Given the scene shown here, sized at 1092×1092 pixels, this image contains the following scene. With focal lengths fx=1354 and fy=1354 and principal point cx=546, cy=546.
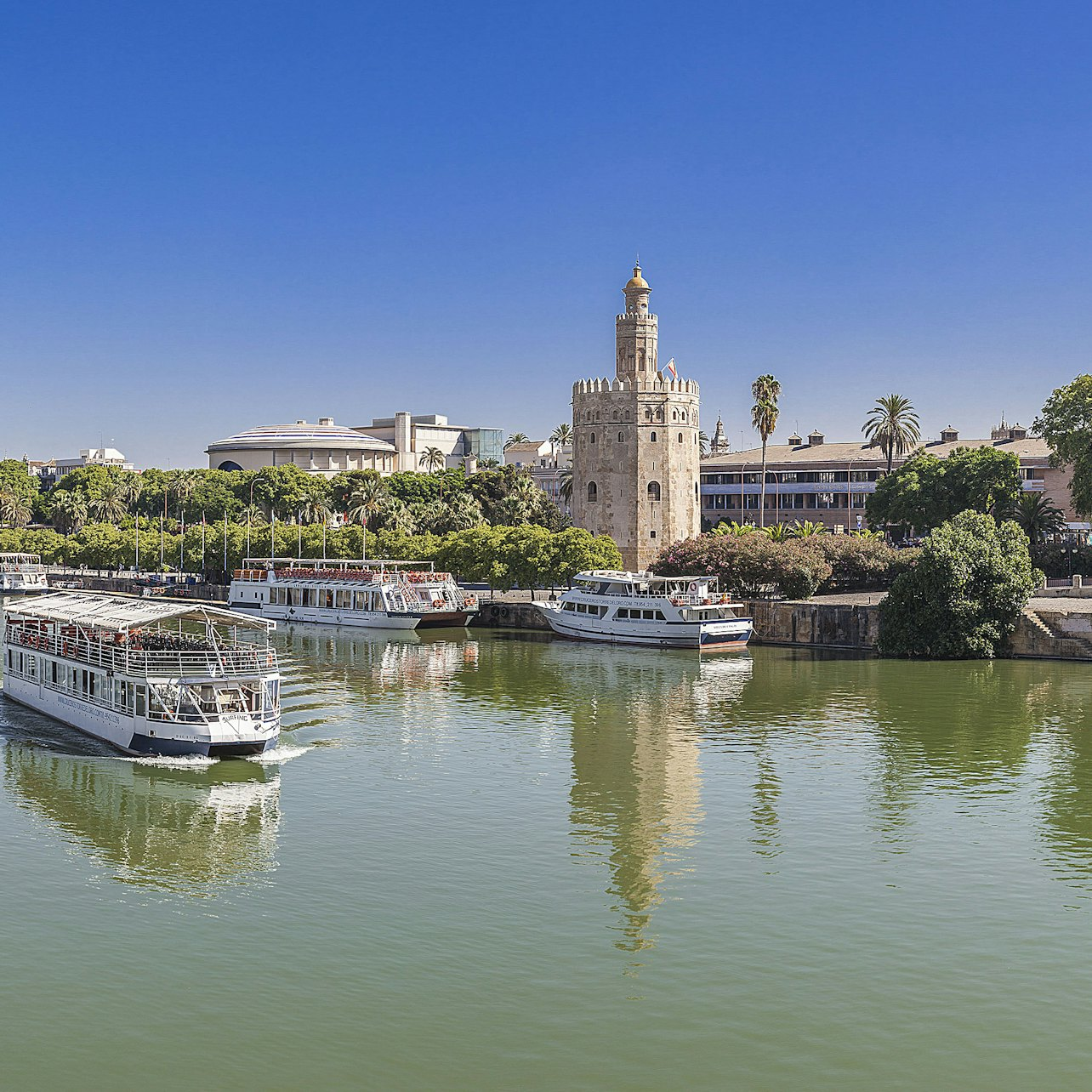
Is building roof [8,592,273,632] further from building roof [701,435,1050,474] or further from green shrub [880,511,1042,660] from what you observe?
building roof [701,435,1050,474]

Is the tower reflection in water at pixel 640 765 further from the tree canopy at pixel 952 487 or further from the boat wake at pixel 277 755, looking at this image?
the tree canopy at pixel 952 487

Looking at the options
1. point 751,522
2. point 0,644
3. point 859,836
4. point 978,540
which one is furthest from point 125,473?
point 859,836

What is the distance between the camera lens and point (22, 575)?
124 meters

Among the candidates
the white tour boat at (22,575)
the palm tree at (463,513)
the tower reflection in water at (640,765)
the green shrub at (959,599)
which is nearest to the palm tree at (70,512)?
the white tour boat at (22,575)

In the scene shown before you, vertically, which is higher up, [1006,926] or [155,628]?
[155,628]

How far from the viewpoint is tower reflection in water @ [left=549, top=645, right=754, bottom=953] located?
98.7ft

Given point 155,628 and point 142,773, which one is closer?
point 142,773

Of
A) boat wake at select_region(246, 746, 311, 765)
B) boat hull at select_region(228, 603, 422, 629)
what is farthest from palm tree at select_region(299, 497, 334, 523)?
boat wake at select_region(246, 746, 311, 765)

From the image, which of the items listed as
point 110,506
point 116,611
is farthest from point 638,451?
point 110,506

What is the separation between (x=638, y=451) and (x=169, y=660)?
65.9 metres

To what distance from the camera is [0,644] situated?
7344 centimetres

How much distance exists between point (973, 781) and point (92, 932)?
25.0m

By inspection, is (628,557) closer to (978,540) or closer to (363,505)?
(363,505)

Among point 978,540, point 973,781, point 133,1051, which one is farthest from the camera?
point 978,540
